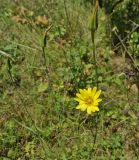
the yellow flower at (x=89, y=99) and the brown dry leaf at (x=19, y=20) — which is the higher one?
the brown dry leaf at (x=19, y=20)

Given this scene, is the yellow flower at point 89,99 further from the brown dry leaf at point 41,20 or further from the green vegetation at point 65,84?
the brown dry leaf at point 41,20

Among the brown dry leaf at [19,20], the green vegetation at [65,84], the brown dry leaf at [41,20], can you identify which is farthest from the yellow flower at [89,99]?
the brown dry leaf at [19,20]

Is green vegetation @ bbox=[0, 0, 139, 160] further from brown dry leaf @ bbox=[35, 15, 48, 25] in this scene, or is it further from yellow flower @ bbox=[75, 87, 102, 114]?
yellow flower @ bbox=[75, 87, 102, 114]

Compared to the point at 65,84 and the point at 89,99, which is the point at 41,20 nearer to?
the point at 65,84

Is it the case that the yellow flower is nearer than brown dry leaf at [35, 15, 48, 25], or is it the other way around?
the yellow flower

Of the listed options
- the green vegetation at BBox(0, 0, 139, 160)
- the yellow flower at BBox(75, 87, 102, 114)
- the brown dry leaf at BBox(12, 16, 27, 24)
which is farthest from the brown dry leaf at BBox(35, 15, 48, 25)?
the yellow flower at BBox(75, 87, 102, 114)

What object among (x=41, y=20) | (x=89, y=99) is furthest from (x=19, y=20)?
(x=89, y=99)

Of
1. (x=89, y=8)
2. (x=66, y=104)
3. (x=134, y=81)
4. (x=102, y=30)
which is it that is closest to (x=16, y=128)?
(x=66, y=104)

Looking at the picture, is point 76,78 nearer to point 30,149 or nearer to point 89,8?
point 30,149
